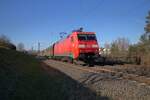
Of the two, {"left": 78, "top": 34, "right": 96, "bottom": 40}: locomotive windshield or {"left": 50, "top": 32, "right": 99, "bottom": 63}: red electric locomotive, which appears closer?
{"left": 50, "top": 32, "right": 99, "bottom": 63}: red electric locomotive

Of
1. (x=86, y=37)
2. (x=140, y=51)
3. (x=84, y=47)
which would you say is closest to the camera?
(x=84, y=47)

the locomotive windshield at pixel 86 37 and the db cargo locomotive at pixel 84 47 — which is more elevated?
the locomotive windshield at pixel 86 37

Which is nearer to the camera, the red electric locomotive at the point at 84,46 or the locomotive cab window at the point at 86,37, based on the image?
the red electric locomotive at the point at 84,46

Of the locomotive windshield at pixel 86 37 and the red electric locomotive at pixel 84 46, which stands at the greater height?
the locomotive windshield at pixel 86 37

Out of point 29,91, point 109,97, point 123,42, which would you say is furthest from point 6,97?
point 123,42

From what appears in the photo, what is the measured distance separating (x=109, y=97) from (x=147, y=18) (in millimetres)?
48162

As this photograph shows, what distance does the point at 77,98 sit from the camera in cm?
891

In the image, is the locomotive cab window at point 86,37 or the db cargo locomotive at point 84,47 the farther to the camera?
the locomotive cab window at point 86,37

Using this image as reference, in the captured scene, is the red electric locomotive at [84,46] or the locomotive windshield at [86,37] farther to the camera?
the locomotive windshield at [86,37]

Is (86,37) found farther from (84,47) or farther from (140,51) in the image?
(140,51)

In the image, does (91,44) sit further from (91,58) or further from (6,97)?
(6,97)

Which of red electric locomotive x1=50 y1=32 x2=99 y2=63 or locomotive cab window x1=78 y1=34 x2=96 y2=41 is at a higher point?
locomotive cab window x1=78 y1=34 x2=96 y2=41

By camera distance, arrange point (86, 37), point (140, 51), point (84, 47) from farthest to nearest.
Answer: point (140, 51)
point (86, 37)
point (84, 47)

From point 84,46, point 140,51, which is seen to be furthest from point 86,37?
point 140,51
